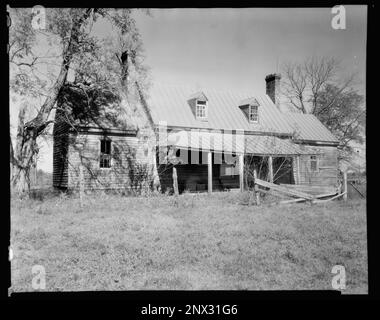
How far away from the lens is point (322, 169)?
1705 cm

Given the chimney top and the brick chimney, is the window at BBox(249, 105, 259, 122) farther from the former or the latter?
the chimney top

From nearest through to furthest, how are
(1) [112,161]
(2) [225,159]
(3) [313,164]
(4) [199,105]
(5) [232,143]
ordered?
(1) [112,161] < (5) [232,143] < (4) [199,105] < (2) [225,159] < (3) [313,164]

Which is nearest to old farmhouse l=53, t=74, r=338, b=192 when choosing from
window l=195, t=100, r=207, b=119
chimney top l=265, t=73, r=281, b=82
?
window l=195, t=100, r=207, b=119

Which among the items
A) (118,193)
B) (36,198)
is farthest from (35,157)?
(118,193)

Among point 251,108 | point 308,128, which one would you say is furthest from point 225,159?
point 308,128

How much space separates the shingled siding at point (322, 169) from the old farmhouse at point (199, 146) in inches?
2.1

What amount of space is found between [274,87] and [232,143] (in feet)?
24.0

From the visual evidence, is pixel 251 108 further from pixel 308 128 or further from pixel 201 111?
pixel 308 128

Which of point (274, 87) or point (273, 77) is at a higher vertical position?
point (273, 77)

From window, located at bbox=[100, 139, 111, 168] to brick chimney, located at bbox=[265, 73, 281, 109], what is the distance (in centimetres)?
1153

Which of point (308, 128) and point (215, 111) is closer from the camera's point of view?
point (215, 111)

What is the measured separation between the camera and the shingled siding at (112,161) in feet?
46.1

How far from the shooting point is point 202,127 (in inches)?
643

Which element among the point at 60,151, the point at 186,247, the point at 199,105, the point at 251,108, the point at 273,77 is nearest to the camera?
the point at 186,247
